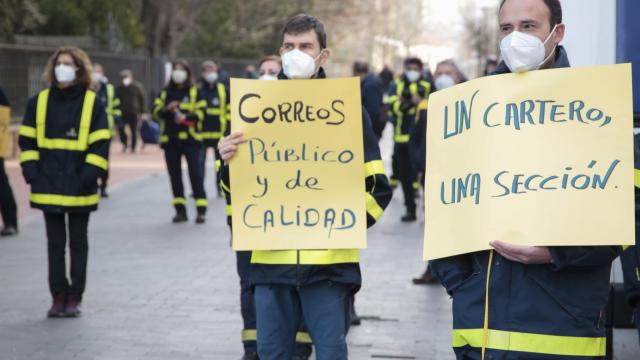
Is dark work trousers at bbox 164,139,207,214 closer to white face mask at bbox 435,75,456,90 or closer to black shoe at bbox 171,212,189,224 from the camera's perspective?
black shoe at bbox 171,212,189,224

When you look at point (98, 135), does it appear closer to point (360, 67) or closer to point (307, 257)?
point (307, 257)

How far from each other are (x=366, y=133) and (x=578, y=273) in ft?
4.87

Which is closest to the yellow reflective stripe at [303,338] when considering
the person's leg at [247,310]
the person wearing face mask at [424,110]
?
the person's leg at [247,310]

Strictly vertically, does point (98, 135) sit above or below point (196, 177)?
above

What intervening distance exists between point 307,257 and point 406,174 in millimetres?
9201

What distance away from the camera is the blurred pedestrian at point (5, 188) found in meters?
11.9

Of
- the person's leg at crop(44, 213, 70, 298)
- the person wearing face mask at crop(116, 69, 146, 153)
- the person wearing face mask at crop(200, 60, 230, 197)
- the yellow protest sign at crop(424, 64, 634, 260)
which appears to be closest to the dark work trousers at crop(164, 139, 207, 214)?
the person wearing face mask at crop(200, 60, 230, 197)

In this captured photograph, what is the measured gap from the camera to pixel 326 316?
4.51 meters

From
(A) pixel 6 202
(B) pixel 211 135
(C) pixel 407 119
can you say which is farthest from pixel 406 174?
(A) pixel 6 202

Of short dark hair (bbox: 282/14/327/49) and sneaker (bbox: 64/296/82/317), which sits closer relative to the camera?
short dark hair (bbox: 282/14/327/49)

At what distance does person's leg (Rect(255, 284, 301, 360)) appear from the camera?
179 inches

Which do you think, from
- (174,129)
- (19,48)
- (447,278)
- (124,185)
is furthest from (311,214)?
(19,48)

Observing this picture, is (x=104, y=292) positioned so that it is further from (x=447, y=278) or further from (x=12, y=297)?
(x=447, y=278)

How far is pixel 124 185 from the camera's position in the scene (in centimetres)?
1870
